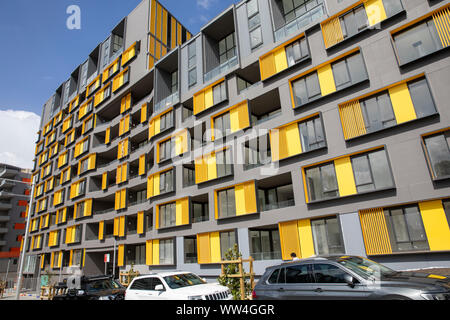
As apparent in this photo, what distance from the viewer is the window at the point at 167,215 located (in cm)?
2756

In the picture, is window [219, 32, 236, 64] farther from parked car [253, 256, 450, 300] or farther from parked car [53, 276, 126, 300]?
parked car [253, 256, 450, 300]

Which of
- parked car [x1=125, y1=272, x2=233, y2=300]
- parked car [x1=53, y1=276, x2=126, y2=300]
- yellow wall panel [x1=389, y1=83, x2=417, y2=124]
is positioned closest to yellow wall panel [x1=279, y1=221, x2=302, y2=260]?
yellow wall panel [x1=389, y1=83, x2=417, y2=124]

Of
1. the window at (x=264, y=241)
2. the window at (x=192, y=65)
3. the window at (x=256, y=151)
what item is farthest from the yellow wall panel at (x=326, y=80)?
the window at (x=192, y=65)

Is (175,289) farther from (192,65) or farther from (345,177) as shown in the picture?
(192,65)

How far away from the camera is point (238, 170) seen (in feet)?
76.6

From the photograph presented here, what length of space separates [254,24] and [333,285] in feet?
80.5

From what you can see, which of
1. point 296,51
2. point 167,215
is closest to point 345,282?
point 296,51

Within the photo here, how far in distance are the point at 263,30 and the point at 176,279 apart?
22155 mm

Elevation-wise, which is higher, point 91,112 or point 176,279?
point 91,112

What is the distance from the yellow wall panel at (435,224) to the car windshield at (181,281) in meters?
11.8

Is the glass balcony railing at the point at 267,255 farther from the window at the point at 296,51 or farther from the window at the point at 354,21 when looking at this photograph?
the window at the point at 354,21

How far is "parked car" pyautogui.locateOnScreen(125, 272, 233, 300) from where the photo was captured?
921 centimetres
